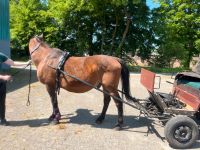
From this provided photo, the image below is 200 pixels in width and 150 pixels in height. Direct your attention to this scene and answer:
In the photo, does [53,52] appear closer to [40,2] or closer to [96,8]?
[96,8]

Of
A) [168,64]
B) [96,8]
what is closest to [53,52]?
[96,8]

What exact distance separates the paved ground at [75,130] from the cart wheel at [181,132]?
24cm

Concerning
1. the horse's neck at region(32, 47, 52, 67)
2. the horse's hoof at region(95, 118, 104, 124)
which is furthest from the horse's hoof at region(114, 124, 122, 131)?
the horse's neck at region(32, 47, 52, 67)

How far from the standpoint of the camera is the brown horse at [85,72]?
6.95 metres

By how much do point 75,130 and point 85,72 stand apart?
127 cm

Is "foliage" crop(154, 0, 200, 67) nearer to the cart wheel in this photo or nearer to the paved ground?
the paved ground

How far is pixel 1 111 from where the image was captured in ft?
23.6

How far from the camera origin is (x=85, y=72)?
7.14 m

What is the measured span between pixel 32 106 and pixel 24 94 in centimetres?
198

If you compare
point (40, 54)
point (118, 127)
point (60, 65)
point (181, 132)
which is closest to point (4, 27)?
point (40, 54)

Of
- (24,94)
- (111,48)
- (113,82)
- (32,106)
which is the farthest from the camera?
(111,48)

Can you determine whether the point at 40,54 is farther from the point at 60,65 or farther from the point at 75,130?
the point at 75,130

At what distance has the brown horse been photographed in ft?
22.8

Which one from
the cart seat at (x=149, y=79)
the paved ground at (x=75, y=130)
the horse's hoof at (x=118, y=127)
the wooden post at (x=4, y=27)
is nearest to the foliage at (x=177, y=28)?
the wooden post at (x=4, y=27)
